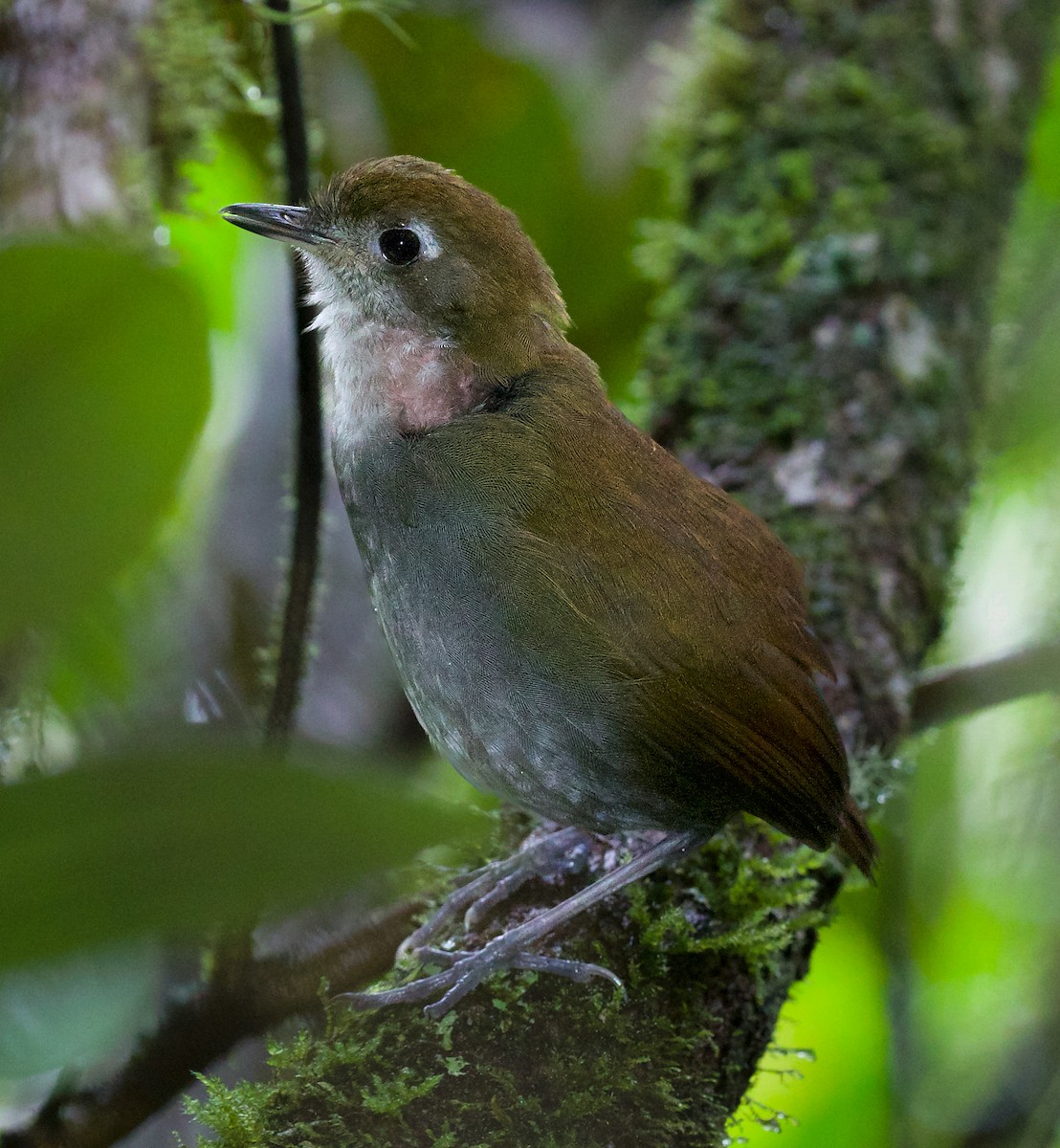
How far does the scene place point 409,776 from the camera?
60 cm

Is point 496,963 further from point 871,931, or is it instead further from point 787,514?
point 871,931

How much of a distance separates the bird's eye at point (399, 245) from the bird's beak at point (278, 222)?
0.13 m

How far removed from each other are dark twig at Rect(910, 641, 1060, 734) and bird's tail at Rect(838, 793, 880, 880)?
2.43ft

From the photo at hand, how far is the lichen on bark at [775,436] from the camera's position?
1.78 m

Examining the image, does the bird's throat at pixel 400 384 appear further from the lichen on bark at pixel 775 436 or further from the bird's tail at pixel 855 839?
the bird's tail at pixel 855 839

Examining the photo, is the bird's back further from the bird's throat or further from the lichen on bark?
the lichen on bark

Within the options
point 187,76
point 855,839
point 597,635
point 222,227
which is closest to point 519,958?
point 597,635

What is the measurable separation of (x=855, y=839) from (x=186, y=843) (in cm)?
179

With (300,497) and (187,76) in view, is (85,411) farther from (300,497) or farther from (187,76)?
(187,76)

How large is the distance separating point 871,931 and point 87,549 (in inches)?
119

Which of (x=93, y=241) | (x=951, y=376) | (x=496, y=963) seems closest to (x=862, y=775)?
(x=496, y=963)

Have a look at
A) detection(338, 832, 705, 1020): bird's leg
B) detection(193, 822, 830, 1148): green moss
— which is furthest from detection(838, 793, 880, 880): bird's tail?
detection(338, 832, 705, 1020): bird's leg

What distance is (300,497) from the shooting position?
2.45m

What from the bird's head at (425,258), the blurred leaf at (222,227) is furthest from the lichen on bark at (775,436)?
the blurred leaf at (222,227)
